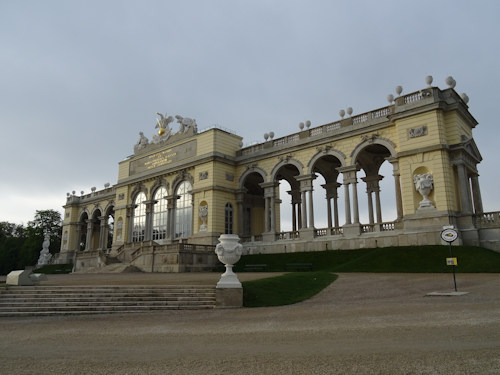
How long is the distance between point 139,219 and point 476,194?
36.6 metres

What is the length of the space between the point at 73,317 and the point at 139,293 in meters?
2.75

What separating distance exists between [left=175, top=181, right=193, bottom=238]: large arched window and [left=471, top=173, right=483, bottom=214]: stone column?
26879 millimetres

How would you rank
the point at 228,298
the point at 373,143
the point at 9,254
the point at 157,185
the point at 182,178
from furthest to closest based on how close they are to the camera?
the point at 9,254 < the point at 157,185 < the point at 182,178 < the point at 373,143 < the point at 228,298

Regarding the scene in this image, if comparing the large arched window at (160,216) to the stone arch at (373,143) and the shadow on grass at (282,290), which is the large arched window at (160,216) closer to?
the stone arch at (373,143)

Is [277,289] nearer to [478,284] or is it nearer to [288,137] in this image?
[478,284]

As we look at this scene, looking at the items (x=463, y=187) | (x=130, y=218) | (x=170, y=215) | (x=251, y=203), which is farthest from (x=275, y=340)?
Answer: (x=130, y=218)

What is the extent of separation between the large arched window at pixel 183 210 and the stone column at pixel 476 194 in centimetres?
2688

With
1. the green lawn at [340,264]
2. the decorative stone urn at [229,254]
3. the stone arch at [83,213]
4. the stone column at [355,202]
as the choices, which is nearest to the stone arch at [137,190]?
the green lawn at [340,264]

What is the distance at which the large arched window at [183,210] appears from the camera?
140ft

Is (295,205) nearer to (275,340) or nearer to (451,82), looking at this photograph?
(451,82)

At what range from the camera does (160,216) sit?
4578 centimetres

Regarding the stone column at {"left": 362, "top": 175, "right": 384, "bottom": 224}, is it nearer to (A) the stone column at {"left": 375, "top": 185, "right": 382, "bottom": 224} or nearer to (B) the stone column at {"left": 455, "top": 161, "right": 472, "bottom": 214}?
(A) the stone column at {"left": 375, "top": 185, "right": 382, "bottom": 224}

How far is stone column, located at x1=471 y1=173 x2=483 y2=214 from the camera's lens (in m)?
30.7

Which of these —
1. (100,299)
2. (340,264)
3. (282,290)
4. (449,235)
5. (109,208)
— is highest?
(109,208)
